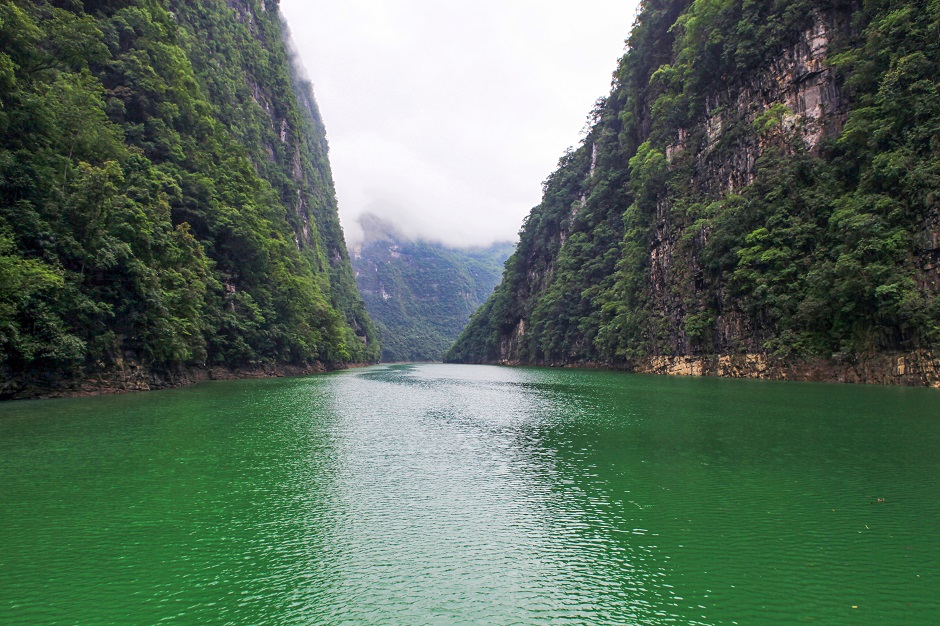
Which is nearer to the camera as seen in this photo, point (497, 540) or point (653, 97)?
point (497, 540)

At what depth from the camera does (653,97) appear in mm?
62625

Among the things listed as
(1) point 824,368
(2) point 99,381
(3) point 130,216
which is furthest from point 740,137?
(2) point 99,381

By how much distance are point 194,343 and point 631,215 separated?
4645 centimetres

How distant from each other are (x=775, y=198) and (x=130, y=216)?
4169cm

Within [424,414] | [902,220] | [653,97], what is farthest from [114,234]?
[653,97]

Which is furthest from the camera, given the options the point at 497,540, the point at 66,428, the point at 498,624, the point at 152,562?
the point at 66,428

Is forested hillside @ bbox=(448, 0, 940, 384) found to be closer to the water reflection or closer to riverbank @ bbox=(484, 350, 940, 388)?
riverbank @ bbox=(484, 350, 940, 388)

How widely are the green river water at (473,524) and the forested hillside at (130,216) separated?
8.94 m

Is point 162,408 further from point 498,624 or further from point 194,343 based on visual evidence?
point 498,624

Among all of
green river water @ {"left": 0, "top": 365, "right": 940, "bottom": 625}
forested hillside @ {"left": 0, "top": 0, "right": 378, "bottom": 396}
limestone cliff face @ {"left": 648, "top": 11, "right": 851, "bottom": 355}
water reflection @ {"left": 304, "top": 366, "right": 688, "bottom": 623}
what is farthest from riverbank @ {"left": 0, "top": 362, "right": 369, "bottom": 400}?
limestone cliff face @ {"left": 648, "top": 11, "right": 851, "bottom": 355}

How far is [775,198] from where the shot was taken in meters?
38.2

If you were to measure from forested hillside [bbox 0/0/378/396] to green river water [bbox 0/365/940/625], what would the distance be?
8.94m

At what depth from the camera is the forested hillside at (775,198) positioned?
95.7ft

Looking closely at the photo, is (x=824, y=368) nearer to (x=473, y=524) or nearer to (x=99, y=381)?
(x=473, y=524)
